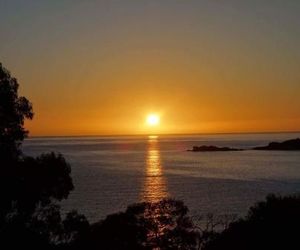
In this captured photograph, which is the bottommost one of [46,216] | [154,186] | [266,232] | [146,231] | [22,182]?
[154,186]

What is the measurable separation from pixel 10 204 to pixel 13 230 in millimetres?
1569

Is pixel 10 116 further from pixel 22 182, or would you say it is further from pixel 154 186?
pixel 154 186

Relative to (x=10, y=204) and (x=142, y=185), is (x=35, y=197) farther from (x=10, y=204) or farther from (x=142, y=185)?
(x=142, y=185)

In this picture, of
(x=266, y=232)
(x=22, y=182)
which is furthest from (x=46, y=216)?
(x=266, y=232)

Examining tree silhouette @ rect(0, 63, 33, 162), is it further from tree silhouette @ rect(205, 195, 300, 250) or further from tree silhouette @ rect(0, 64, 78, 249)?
tree silhouette @ rect(205, 195, 300, 250)

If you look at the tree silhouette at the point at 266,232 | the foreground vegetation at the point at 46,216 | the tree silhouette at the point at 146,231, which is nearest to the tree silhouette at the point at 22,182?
the foreground vegetation at the point at 46,216

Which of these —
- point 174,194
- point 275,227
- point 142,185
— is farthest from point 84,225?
point 142,185

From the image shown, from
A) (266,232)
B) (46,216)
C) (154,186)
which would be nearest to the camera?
(46,216)

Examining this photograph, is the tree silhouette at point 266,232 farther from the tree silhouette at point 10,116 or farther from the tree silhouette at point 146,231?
the tree silhouette at point 10,116

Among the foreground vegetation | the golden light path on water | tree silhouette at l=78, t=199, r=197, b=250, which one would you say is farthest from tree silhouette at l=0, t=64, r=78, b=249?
the golden light path on water

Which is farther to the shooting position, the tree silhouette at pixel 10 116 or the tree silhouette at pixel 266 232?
the tree silhouette at pixel 266 232

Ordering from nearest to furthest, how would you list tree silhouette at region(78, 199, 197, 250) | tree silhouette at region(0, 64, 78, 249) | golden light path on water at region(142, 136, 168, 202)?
1. tree silhouette at region(0, 64, 78, 249)
2. tree silhouette at region(78, 199, 197, 250)
3. golden light path on water at region(142, 136, 168, 202)

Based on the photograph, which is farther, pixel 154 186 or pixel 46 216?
pixel 154 186

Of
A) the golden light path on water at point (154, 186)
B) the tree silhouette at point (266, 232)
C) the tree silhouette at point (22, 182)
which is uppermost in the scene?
the tree silhouette at point (22, 182)
